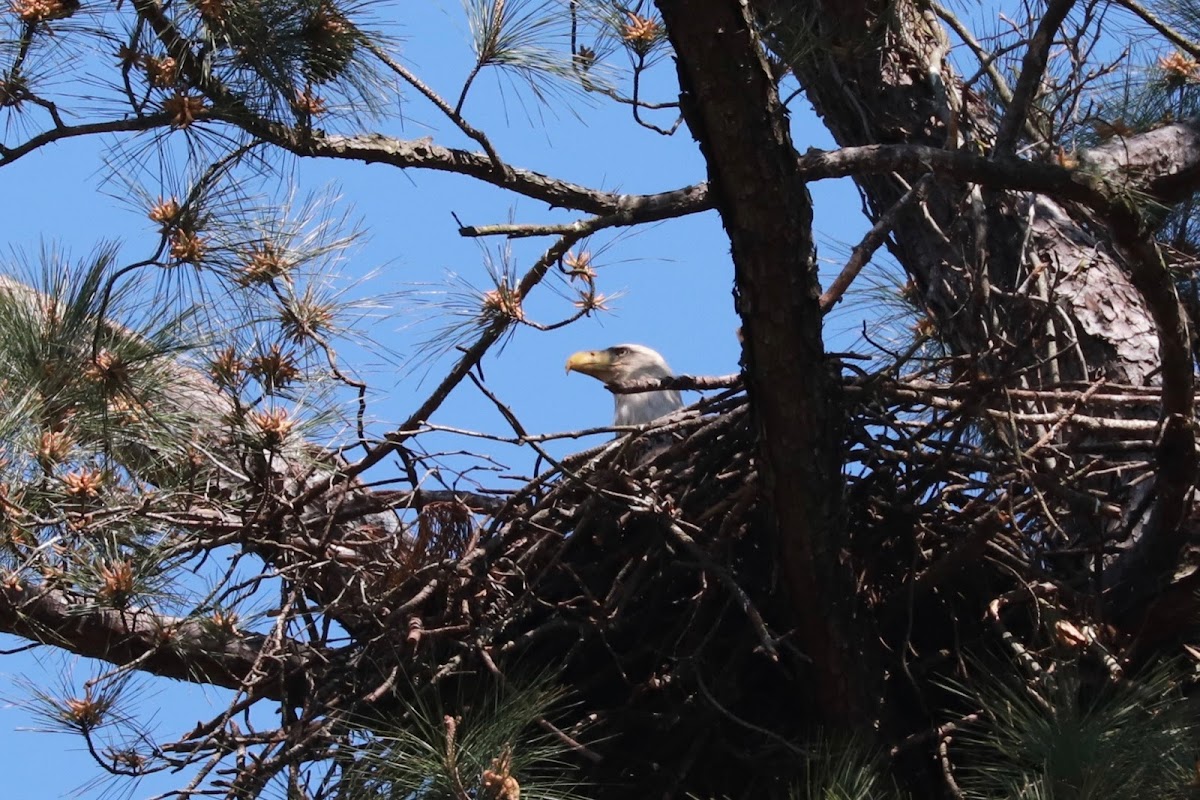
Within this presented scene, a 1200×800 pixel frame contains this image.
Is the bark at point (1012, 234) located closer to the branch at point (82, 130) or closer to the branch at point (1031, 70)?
the branch at point (1031, 70)

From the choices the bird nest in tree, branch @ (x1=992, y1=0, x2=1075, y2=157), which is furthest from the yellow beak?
branch @ (x1=992, y1=0, x2=1075, y2=157)

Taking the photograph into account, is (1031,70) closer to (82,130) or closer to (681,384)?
(681,384)

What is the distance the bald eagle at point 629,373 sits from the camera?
5.88m

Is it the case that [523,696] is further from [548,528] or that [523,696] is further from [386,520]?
[386,520]

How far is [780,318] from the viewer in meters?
2.90

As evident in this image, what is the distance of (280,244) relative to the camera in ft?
11.6

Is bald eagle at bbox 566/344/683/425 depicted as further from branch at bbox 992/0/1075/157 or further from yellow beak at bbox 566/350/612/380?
branch at bbox 992/0/1075/157

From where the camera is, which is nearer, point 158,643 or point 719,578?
point 719,578

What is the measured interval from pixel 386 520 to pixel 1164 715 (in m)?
2.32

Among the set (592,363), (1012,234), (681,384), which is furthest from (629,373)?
(681,384)

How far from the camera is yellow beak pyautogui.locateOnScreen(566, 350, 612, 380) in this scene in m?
5.88

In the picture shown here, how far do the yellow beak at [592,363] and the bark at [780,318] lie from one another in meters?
2.65

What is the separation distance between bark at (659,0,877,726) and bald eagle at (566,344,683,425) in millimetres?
2508

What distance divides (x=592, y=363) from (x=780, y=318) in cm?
304
